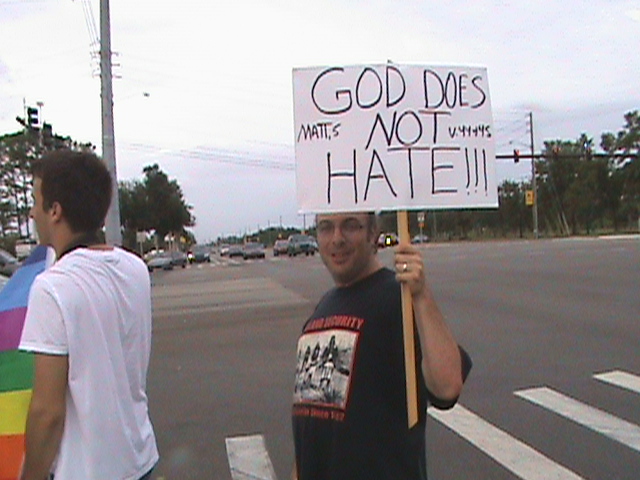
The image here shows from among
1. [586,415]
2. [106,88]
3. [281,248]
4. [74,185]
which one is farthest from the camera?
[281,248]

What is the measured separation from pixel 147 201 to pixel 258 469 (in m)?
78.3

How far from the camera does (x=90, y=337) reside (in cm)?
229

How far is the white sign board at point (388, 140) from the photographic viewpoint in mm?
2758

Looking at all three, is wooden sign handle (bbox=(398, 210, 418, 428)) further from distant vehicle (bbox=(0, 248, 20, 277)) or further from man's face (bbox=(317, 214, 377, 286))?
distant vehicle (bbox=(0, 248, 20, 277))

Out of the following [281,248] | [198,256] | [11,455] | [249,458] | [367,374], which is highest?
[367,374]

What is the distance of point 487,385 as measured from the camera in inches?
325

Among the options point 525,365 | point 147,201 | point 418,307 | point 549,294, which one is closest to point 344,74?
point 418,307

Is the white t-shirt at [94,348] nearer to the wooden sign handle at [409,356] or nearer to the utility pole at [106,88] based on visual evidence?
the wooden sign handle at [409,356]

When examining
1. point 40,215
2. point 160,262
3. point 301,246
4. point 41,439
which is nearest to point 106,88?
point 40,215

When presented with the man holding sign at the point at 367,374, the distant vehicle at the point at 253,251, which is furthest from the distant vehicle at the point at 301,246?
the man holding sign at the point at 367,374

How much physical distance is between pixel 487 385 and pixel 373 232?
19.6ft

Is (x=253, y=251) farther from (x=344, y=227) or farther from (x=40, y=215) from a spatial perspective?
(x=40, y=215)

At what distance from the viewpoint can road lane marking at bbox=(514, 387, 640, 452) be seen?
20.3 ft

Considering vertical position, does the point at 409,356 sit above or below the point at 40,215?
below
